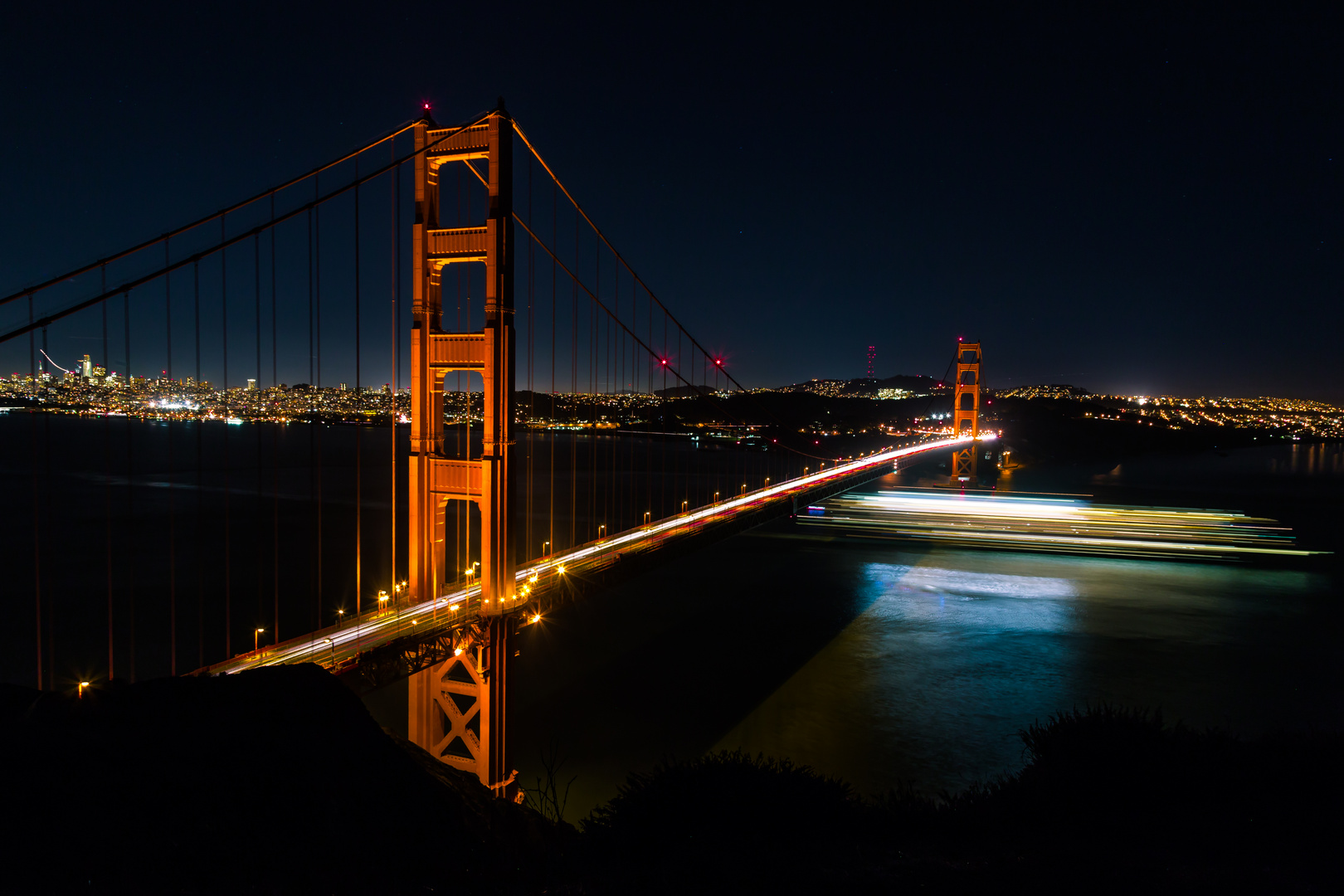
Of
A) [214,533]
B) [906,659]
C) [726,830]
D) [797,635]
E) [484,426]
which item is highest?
[484,426]

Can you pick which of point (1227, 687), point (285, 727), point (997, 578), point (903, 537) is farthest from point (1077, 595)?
point (285, 727)

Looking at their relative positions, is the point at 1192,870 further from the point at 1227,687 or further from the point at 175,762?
the point at 1227,687

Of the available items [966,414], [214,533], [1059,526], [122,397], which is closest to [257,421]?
[122,397]

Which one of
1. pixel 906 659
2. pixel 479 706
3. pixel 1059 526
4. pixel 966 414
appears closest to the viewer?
pixel 479 706

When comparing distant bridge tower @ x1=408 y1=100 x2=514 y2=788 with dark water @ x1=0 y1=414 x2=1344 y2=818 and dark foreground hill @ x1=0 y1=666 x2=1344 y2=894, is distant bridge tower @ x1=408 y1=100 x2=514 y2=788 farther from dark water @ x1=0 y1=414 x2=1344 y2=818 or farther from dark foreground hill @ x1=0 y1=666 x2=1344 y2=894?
dark foreground hill @ x1=0 y1=666 x2=1344 y2=894

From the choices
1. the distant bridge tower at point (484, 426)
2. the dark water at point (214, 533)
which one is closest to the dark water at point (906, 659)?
the distant bridge tower at point (484, 426)

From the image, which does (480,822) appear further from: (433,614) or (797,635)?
(797,635)

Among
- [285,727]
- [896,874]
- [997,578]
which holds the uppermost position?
[285,727]

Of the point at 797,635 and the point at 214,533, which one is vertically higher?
the point at 797,635
